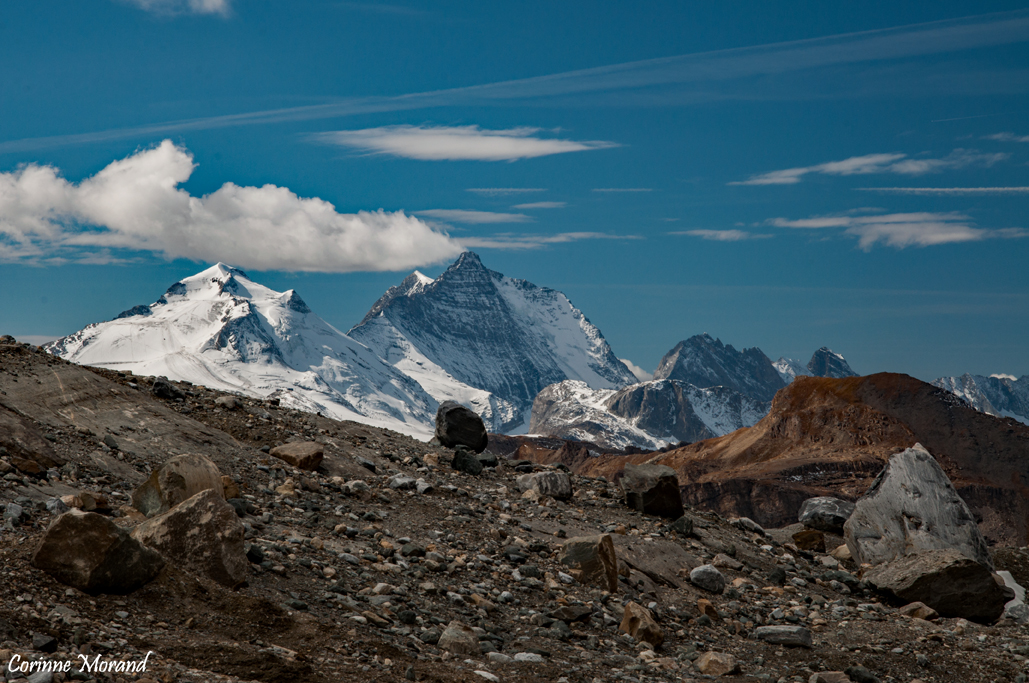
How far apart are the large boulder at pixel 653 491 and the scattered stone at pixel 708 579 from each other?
3464 millimetres

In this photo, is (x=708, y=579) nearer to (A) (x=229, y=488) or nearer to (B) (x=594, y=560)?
(B) (x=594, y=560)

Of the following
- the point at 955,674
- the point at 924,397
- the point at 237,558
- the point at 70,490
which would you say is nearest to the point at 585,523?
the point at 955,674

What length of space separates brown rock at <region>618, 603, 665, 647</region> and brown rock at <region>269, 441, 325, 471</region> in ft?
26.1

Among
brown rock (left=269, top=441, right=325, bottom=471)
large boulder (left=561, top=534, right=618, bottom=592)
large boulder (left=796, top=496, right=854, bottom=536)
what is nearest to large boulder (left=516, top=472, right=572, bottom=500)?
large boulder (left=561, top=534, right=618, bottom=592)

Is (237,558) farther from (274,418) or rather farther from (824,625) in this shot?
(824,625)

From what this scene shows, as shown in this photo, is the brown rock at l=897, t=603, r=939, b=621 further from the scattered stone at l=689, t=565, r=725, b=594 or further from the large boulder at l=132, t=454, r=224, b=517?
the large boulder at l=132, t=454, r=224, b=517

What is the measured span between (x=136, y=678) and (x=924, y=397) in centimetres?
13604

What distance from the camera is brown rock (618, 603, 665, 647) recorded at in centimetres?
1323

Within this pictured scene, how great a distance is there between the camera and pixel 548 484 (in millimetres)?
20297

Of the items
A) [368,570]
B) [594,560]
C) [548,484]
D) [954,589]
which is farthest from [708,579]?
[368,570]

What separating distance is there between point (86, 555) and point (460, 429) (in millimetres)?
14285

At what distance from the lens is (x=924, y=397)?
125 meters

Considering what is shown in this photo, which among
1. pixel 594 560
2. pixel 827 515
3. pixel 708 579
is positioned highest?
pixel 827 515

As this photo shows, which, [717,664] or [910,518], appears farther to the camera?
[910,518]
